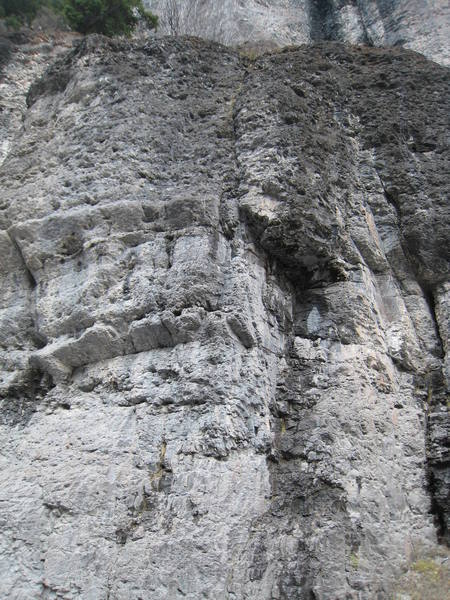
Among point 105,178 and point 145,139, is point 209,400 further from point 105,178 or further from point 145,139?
point 145,139

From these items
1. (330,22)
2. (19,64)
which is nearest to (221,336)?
(19,64)

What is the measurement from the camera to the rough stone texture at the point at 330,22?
39.6ft

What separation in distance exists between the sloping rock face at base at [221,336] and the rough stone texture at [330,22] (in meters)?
5.16

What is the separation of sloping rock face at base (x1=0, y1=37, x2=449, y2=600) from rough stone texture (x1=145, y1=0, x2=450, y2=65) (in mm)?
5161

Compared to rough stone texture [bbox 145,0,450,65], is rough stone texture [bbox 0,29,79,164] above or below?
below

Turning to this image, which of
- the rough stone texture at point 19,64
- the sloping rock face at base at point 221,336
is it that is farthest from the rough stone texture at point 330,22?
the sloping rock face at base at point 221,336

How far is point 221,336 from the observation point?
481 cm

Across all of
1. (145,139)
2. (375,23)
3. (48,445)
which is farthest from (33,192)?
(375,23)

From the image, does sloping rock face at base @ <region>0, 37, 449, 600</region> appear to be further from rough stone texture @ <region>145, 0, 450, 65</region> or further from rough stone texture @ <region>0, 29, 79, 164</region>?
rough stone texture @ <region>145, 0, 450, 65</region>

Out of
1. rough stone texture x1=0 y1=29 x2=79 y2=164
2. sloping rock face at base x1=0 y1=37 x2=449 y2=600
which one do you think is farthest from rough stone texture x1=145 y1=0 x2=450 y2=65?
sloping rock face at base x1=0 y1=37 x2=449 y2=600

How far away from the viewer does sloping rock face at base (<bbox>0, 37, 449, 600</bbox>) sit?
3996 mm

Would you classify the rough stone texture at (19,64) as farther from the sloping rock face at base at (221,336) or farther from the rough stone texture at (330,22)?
the rough stone texture at (330,22)

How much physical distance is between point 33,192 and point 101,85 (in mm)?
1941

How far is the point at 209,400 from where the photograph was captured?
4.50m
